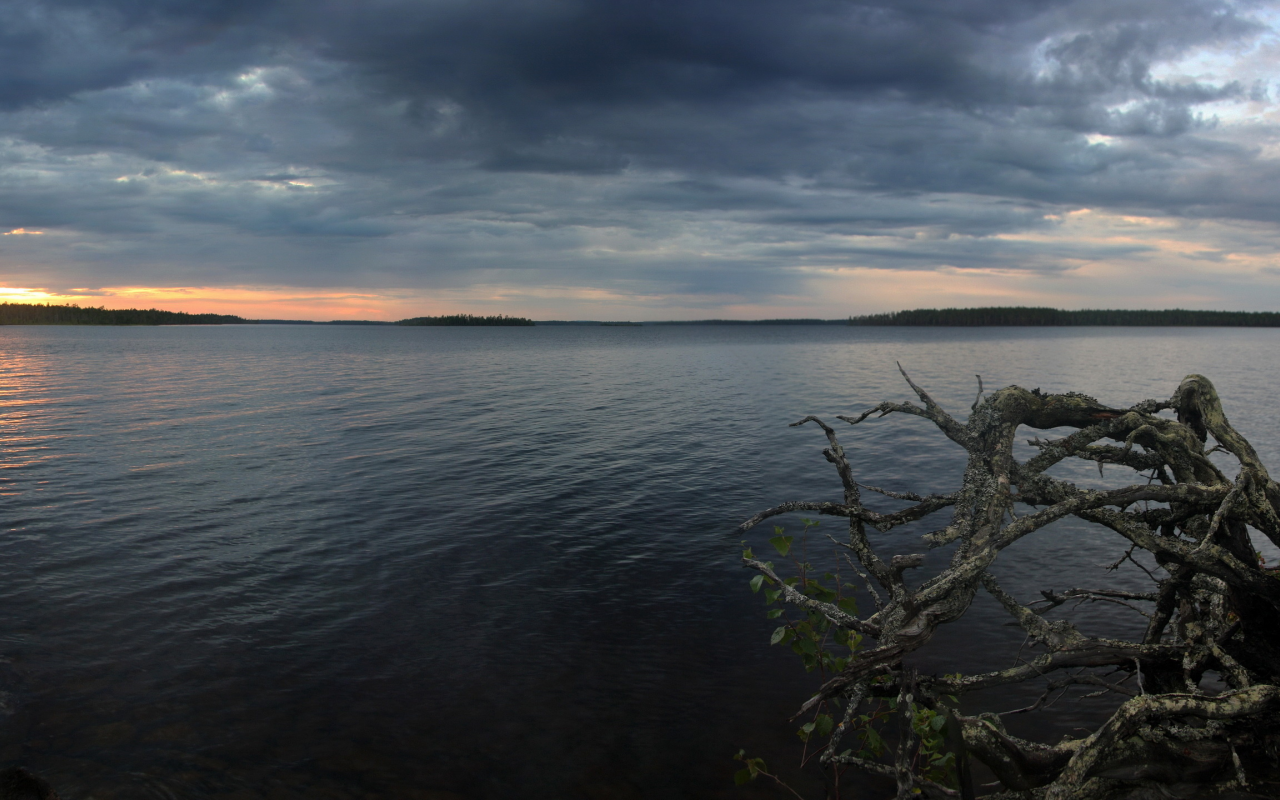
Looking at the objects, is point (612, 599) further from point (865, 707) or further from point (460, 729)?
point (865, 707)

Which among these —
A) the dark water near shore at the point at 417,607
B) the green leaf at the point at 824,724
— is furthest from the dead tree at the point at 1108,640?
the dark water near shore at the point at 417,607

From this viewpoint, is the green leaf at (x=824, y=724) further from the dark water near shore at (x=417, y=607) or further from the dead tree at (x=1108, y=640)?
the dark water near shore at (x=417, y=607)

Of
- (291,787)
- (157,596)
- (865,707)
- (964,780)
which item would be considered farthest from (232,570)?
(964,780)

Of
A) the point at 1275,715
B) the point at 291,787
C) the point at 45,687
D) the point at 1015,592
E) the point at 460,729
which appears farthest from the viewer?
the point at 1015,592

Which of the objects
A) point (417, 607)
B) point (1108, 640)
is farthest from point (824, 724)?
point (417, 607)

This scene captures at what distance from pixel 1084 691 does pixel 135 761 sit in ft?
37.5

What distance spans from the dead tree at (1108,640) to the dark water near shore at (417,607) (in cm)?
330

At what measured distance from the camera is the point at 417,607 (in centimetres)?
1144

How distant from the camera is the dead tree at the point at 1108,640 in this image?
4.14 m

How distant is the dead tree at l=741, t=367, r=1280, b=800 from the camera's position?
13.6ft

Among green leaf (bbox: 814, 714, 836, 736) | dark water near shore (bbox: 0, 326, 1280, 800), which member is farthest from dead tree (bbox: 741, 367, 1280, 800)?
dark water near shore (bbox: 0, 326, 1280, 800)

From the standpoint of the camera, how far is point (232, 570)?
1301 cm

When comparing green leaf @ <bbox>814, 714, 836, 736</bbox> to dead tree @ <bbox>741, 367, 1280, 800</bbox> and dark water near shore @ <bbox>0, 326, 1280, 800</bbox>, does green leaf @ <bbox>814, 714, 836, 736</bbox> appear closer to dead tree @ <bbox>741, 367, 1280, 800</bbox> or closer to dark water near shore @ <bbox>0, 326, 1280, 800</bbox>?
dead tree @ <bbox>741, 367, 1280, 800</bbox>

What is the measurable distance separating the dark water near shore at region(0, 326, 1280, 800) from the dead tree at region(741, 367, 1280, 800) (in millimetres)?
3303
